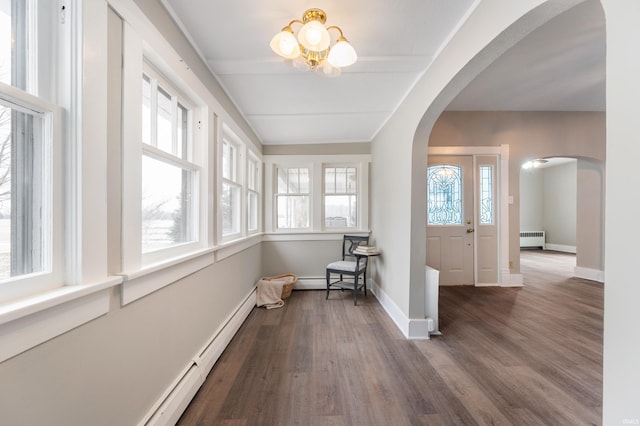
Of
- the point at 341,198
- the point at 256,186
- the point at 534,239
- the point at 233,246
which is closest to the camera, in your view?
the point at 233,246

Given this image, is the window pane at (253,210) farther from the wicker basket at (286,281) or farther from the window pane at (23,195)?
the window pane at (23,195)

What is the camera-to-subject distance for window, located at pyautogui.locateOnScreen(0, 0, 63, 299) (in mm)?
724

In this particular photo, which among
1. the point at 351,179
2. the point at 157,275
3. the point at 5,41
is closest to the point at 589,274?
the point at 351,179

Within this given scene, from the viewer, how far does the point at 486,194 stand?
12.8 ft

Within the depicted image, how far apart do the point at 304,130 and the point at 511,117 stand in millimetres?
3407

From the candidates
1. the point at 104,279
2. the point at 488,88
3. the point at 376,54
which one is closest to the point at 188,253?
the point at 104,279

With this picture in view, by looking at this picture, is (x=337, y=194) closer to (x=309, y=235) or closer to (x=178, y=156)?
(x=309, y=235)

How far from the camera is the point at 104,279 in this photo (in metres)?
0.94

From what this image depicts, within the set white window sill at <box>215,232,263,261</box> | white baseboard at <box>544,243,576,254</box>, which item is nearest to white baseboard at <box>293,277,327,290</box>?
white window sill at <box>215,232,263,261</box>

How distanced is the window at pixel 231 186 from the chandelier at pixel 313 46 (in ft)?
3.95

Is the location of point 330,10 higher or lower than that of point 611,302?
higher

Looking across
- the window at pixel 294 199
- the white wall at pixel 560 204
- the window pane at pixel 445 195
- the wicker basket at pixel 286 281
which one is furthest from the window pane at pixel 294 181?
the white wall at pixel 560 204

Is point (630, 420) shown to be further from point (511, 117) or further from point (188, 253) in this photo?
point (511, 117)

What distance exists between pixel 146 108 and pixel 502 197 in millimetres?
4676
